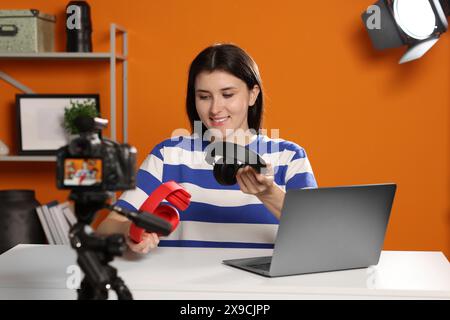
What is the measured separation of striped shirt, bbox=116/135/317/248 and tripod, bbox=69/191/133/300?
2.99 feet

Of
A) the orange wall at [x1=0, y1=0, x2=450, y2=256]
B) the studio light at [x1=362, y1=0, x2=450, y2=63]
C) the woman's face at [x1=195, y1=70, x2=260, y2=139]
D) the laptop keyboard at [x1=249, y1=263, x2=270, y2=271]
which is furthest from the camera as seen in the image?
the orange wall at [x1=0, y1=0, x2=450, y2=256]

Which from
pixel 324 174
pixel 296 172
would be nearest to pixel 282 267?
pixel 296 172

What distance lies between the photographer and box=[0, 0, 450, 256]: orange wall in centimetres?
294

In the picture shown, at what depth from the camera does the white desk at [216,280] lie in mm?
1291

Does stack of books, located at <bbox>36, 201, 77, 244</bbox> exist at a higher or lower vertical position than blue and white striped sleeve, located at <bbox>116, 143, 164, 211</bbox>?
lower

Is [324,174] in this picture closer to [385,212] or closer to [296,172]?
[296,172]

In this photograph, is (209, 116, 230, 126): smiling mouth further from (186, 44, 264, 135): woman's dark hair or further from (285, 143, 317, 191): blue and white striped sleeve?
(285, 143, 317, 191): blue and white striped sleeve

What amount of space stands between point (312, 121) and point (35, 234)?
4.37 ft

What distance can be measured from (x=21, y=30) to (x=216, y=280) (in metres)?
1.93

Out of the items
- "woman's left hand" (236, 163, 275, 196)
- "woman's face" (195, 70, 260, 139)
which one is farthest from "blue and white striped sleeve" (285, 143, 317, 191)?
"woman's left hand" (236, 163, 275, 196)

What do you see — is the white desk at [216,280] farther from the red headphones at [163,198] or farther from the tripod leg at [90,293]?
the tripod leg at [90,293]

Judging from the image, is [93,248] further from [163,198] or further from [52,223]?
[52,223]

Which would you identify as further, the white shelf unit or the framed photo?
the framed photo

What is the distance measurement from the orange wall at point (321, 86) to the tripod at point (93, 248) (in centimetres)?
204
